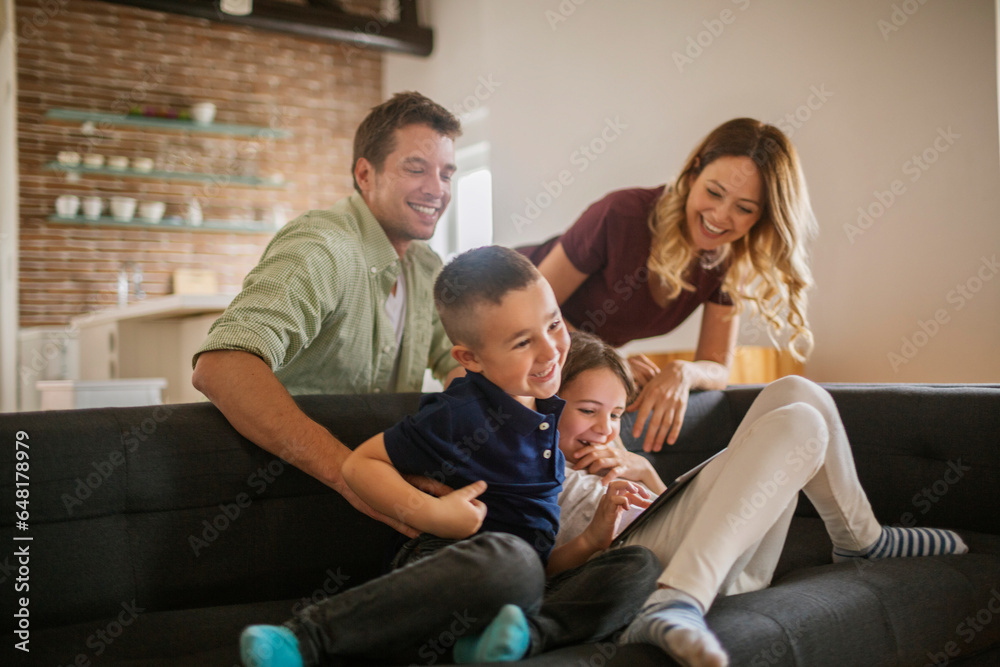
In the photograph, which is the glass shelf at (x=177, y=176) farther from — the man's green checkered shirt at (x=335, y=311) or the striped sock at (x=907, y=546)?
the striped sock at (x=907, y=546)

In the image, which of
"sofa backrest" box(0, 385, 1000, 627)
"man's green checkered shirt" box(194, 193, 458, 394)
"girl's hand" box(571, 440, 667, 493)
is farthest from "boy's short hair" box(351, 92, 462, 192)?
"girl's hand" box(571, 440, 667, 493)

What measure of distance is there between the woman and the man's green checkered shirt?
1.57 ft

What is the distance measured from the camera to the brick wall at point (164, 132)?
544 cm

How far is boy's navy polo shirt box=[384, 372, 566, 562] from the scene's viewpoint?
112cm

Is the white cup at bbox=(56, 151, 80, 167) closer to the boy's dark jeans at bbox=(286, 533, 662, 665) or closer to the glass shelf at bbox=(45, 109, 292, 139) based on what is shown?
the glass shelf at bbox=(45, 109, 292, 139)

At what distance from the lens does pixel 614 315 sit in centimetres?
228

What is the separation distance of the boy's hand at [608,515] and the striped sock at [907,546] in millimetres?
468

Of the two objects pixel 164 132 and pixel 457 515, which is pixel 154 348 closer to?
pixel 164 132

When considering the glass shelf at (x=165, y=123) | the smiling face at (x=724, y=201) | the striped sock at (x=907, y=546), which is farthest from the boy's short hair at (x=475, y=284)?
the glass shelf at (x=165, y=123)

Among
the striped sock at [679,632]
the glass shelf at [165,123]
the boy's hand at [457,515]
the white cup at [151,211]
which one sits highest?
the glass shelf at [165,123]

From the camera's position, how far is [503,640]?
916 mm

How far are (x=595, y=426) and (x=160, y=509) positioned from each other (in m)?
0.73

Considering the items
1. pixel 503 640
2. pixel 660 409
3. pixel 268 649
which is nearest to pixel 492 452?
pixel 503 640

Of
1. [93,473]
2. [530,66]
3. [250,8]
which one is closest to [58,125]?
[250,8]
